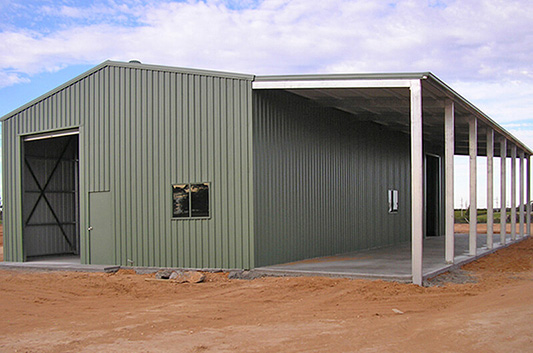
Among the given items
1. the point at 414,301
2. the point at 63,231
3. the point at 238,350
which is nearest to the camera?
the point at 238,350

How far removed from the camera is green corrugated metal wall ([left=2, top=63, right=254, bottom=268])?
12.4m

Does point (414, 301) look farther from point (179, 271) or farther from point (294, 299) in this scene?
point (179, 271)

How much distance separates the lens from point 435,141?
883 inches

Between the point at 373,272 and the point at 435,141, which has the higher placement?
the point at 435,141

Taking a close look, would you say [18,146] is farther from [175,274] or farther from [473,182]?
[473,182]

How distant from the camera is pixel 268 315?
27.9 ft

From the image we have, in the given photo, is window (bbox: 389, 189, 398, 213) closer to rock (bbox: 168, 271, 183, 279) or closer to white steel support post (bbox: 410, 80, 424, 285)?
white steel support post (bbox: 410, 80, 424, 285)

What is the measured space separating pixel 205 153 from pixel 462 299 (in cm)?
628

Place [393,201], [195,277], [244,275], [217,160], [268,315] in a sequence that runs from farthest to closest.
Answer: [393,201]
[217,160]
[244,275]
[195,277]
[268,315]

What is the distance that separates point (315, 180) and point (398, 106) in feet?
9.11

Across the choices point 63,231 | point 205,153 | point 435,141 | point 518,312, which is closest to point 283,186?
point 205,153

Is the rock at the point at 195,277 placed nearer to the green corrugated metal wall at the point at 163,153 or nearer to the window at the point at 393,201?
the green corrugated metal wall at the point at 163,153

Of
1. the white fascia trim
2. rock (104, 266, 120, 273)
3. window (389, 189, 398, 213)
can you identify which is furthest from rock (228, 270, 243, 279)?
window (389, 189, 398, 213)

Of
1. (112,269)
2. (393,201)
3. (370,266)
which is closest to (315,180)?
(370,266)
